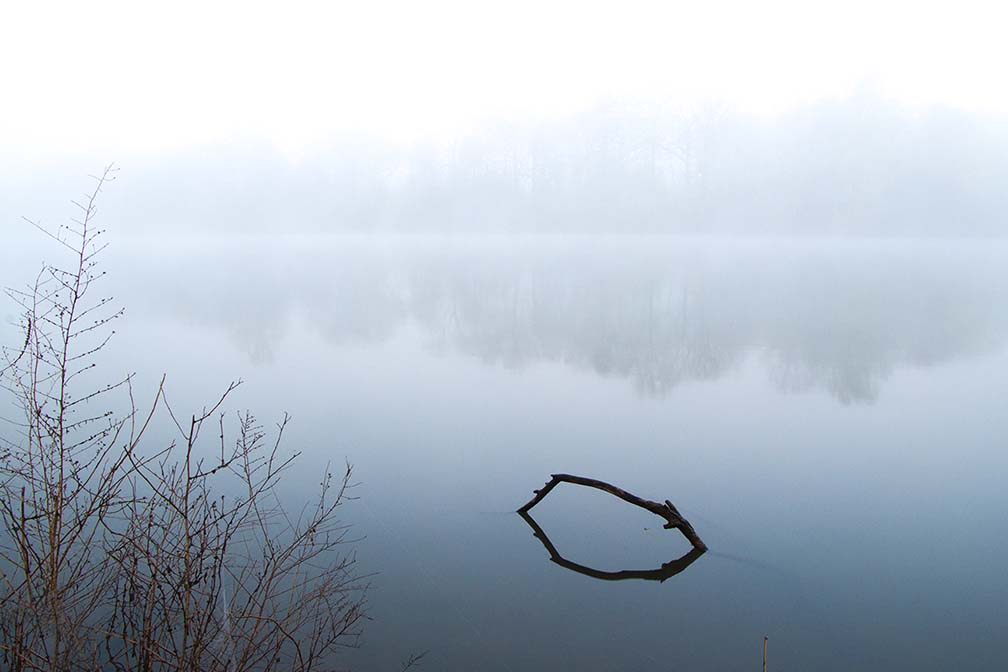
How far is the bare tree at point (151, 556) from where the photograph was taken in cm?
445

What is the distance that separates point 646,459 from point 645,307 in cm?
1856

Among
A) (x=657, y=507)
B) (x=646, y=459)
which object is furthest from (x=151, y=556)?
(x=646, y=459)

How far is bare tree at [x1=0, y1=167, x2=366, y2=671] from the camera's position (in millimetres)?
4445

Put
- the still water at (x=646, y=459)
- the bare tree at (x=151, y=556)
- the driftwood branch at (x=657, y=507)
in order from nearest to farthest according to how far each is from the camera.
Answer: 1. the bare tree at (x=151, y=556)
2. the still water at (x=646, y=459)
3. the driftwood branch at (x=657, y=507)

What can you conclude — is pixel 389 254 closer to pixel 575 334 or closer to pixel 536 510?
pixel 575 334

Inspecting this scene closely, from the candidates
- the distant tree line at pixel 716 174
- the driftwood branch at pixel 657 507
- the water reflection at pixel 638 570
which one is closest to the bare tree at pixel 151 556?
the water reflection at pixel 638 570

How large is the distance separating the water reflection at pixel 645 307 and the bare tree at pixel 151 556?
9.47 metres

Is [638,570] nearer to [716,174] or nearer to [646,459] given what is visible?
[646,459]

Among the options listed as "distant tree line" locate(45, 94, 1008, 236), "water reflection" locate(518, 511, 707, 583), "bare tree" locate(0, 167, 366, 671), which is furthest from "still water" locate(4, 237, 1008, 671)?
"distant tree line" locate(45, 94, 1008, 236)

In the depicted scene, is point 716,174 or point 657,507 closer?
point 657,507

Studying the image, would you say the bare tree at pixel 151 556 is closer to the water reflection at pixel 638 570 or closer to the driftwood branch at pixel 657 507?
the water reflection at pixel 638 570

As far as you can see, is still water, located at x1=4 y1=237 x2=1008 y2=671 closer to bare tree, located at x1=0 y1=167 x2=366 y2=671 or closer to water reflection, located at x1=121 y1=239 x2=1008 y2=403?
water reflection, located at x1=121 y1=239 x2=1008 y2=403

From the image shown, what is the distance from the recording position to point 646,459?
39.1ft

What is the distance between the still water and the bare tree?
0.59m
